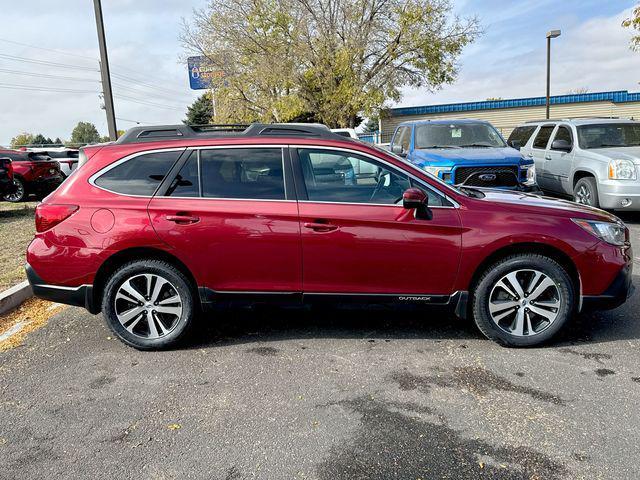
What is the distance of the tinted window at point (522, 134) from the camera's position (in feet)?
38.3

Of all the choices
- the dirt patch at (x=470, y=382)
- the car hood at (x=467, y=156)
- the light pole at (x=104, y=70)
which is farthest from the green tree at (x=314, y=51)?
the dirt patch at (x=470, y=382)

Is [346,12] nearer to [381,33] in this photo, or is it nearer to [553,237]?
[381,33]

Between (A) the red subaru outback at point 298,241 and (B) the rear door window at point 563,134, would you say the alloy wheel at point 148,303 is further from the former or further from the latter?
(B) the rear door window at point 563,134

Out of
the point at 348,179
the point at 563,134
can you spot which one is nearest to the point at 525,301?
the point at 348,179

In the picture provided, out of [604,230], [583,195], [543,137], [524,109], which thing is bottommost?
[583,195]

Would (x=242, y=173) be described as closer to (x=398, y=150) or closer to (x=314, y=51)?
(x=398, y=150)

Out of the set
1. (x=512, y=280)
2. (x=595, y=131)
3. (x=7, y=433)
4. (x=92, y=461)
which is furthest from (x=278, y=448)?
(x=595, y=131)

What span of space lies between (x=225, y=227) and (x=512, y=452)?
8.05 ft

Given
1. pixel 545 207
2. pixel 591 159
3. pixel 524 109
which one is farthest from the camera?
pixel 524 109

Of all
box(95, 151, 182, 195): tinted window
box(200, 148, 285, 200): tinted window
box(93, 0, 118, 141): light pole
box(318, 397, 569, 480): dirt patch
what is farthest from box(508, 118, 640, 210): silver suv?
box(93, 0, 118, 141): light pole

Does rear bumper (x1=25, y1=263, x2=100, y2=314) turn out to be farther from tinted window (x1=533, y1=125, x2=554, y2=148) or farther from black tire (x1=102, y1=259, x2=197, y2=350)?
tinted window (x1=533, y1=125, x2=554, y2=148)

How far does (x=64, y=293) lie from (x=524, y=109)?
34.3 metres

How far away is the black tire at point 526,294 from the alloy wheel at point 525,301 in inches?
0.4

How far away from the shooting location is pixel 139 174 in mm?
4074
